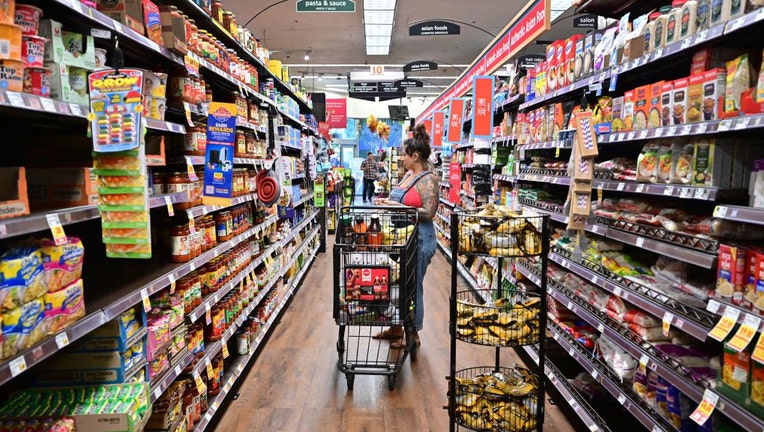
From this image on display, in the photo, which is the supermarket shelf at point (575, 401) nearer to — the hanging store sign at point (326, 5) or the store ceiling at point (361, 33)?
the hanging store sign at point (326, 5)

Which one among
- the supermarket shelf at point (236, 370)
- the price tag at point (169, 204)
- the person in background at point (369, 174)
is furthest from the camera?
the person in background at point (369, 174)

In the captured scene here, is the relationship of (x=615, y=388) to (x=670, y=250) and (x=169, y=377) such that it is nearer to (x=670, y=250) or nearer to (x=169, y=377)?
(x=670, y=250)

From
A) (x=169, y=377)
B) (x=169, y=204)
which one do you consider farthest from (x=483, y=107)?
(x=169, y=377)

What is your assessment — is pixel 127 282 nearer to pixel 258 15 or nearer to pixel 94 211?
pixel 94 211

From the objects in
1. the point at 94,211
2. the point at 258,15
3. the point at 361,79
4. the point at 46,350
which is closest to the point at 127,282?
the point at 94,211

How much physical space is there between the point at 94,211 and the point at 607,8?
3.34m

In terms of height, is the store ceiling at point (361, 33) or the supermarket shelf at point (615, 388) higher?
the store ceiling at point (361, 33)

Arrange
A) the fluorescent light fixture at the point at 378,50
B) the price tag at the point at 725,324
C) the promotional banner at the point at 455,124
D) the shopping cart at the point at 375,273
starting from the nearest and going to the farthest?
1. the price tag at the point at 725,324
2. the shopping cart at the point at 375,273
3. the promotional banner at the point at 455,124
4. the fluorescent light fixture at the point at 378,50

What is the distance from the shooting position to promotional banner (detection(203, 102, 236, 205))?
2.64 meters

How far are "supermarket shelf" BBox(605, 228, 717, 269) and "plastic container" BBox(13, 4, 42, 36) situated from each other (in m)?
2.69

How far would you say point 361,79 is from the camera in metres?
13.6

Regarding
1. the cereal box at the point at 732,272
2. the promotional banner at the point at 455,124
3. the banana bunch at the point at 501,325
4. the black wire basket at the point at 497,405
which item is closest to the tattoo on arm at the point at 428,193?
the banana bunch at the point at 501,325

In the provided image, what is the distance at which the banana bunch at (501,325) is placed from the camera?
2.59m

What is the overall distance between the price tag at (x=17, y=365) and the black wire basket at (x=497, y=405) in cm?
209
